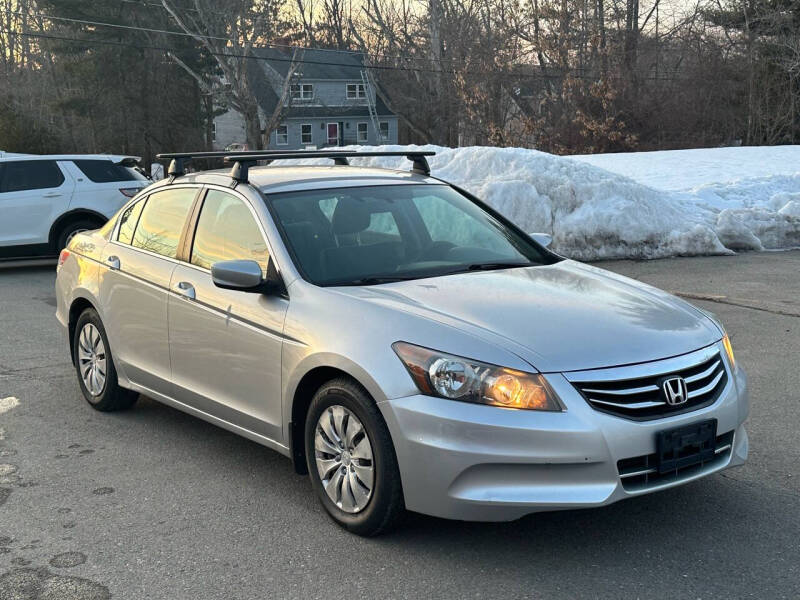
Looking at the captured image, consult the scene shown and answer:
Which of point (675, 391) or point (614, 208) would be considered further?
point (614, 208)

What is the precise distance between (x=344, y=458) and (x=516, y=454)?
870mm

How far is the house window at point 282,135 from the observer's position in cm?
7399

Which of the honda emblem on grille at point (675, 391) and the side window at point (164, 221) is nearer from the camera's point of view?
the honda emblem on grille at point (675, 391)

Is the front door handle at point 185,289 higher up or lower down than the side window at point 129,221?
lower down

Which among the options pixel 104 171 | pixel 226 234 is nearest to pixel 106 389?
pixel 226 234

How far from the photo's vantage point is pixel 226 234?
5.34 meters

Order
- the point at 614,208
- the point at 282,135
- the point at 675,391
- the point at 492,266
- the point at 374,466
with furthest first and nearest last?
the point at 282,135, the point at 614,208, the point at 492,266, the point at 374,466, the point at 675,391

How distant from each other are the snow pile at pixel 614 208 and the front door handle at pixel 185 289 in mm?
8485

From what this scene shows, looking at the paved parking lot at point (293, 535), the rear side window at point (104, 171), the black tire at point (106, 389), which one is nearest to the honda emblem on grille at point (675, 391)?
the paved parking lot at point (293, 535)

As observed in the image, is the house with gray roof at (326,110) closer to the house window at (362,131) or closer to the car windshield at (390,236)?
the house window at (362,131)

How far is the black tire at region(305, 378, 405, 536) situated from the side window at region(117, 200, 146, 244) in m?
2.54

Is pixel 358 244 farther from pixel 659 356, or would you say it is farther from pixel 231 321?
pixel 659 356

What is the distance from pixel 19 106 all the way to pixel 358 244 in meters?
48.0

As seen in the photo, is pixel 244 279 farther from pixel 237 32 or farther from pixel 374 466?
pixel 237 32
